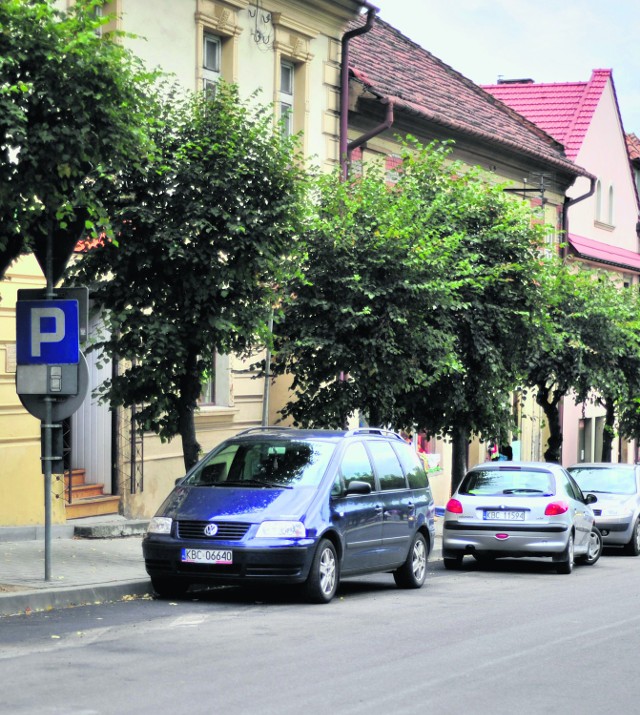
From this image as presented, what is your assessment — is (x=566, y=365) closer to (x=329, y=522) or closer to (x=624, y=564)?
(x=624, y=564)

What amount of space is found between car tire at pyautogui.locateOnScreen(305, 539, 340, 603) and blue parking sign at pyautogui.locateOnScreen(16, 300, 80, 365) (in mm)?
2935

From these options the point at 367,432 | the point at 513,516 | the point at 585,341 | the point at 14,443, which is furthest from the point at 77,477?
the point at 585,341

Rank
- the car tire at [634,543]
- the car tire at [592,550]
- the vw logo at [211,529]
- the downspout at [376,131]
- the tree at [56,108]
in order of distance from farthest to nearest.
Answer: the downspout at [376,131] → the car tire at [634,543] → the car tire at [592,550] → the vw logo at [211,529] → the tree at [56,108]

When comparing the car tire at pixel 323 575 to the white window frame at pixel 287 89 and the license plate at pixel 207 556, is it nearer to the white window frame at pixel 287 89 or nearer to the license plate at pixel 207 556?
the license plate at pixel 207 556

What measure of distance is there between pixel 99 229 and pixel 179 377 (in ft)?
6.50

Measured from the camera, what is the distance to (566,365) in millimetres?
28281

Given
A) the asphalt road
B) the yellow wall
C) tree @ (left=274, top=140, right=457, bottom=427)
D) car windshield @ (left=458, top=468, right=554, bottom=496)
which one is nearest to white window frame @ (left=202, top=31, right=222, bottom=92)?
tree @ (left=274, top=140, right=457, bottom=427)

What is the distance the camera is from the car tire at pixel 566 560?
18250 mm

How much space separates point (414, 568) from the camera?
15.5 m

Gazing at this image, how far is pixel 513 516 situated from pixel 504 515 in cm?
12

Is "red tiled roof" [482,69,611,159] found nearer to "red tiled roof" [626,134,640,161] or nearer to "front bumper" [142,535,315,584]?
"red tiled roof" [626,134,640,161]

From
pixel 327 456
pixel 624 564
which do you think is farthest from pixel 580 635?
pixel 624 564

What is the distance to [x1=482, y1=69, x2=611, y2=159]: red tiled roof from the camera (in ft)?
141

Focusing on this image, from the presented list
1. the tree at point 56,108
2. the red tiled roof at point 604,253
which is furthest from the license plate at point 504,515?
the red tiled roof at point 604,253
